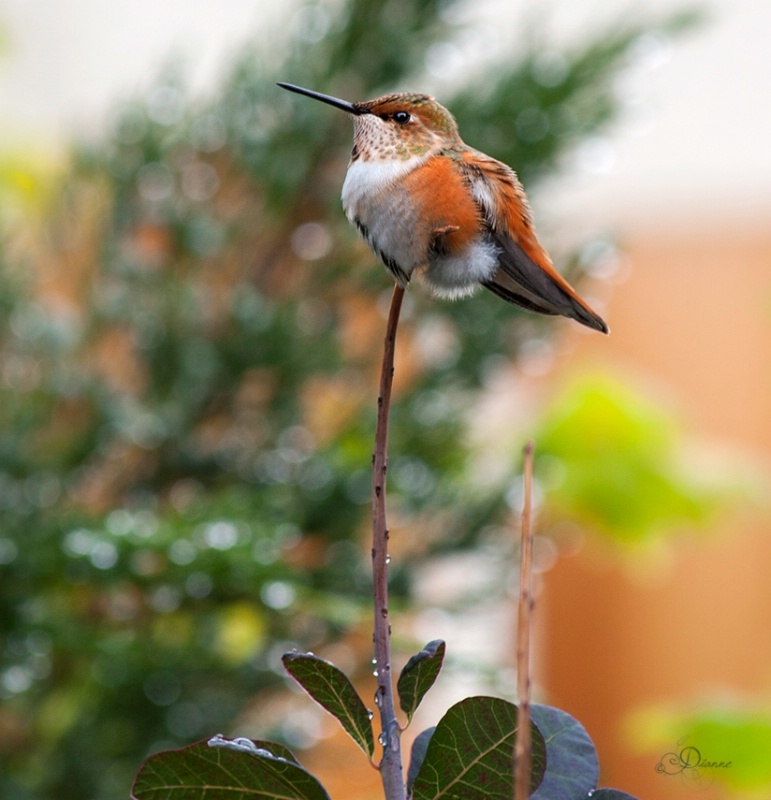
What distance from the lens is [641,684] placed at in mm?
1883

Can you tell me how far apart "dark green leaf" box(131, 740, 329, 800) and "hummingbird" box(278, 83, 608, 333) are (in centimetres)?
8

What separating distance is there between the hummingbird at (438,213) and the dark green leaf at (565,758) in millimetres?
66

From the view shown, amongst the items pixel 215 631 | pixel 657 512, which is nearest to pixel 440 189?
pixel 215 631

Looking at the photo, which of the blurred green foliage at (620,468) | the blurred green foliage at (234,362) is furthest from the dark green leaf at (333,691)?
the blurred green foliage at (620,468)

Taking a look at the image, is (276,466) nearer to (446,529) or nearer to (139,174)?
(446,529)

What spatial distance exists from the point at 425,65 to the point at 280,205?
157 mm

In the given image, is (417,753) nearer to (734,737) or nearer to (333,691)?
(333,691)

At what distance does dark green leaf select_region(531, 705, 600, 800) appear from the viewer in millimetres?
167

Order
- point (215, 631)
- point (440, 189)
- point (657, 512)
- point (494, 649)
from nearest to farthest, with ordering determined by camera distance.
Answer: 1. point (440, 189)
2. point (215, 631)
3. point (657, 512)
4. point (494, 649)

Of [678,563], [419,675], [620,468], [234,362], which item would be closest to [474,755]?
[419,675]

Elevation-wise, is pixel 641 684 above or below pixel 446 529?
below

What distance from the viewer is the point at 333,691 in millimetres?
163

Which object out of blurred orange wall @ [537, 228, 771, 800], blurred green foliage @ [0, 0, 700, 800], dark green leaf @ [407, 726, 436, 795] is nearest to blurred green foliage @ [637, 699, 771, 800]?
blurred green foliage @ [0, 0, 700, 800]

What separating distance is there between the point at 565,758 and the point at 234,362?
0.61 m
